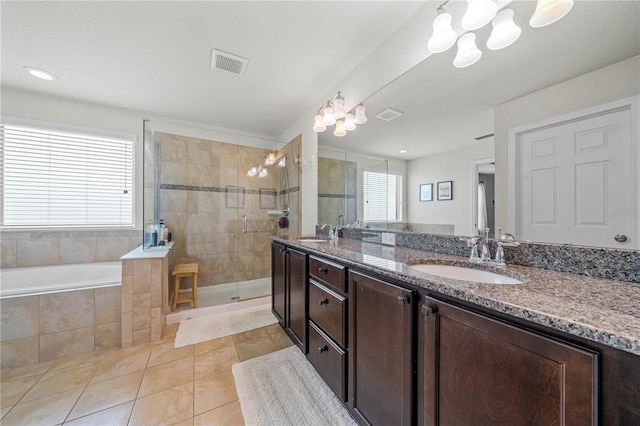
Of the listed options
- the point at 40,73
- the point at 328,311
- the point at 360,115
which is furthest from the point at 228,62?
the point at 328,311

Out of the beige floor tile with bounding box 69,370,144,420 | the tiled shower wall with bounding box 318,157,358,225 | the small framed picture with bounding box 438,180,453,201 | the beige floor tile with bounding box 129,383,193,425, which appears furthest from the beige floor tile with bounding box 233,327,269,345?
the small framed picture with bounding box 438,180,453,201

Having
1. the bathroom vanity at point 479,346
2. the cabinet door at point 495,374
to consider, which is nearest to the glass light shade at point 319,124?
the bathroom vanity at point 479,346

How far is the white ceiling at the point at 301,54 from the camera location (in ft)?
3.05

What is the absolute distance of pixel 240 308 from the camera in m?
2.74

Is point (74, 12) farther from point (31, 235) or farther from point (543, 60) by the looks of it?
point (543, 60)

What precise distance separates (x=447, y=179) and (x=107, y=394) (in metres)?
2.46

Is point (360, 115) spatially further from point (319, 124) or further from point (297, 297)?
point (297, 297)

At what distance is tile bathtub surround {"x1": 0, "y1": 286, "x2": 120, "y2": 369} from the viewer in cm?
166

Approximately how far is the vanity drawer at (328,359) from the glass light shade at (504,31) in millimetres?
1693

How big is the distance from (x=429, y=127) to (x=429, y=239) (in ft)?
2.34

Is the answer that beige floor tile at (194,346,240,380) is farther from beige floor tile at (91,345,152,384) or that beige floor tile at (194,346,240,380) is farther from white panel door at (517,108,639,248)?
white panel door at (517,108,639,248)

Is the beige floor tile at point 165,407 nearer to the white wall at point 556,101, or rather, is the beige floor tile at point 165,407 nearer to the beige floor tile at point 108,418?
the beige floor tile at point 108,418

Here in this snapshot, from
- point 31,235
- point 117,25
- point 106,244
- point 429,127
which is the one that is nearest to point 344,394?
point 429,127

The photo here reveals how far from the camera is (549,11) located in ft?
3.01
